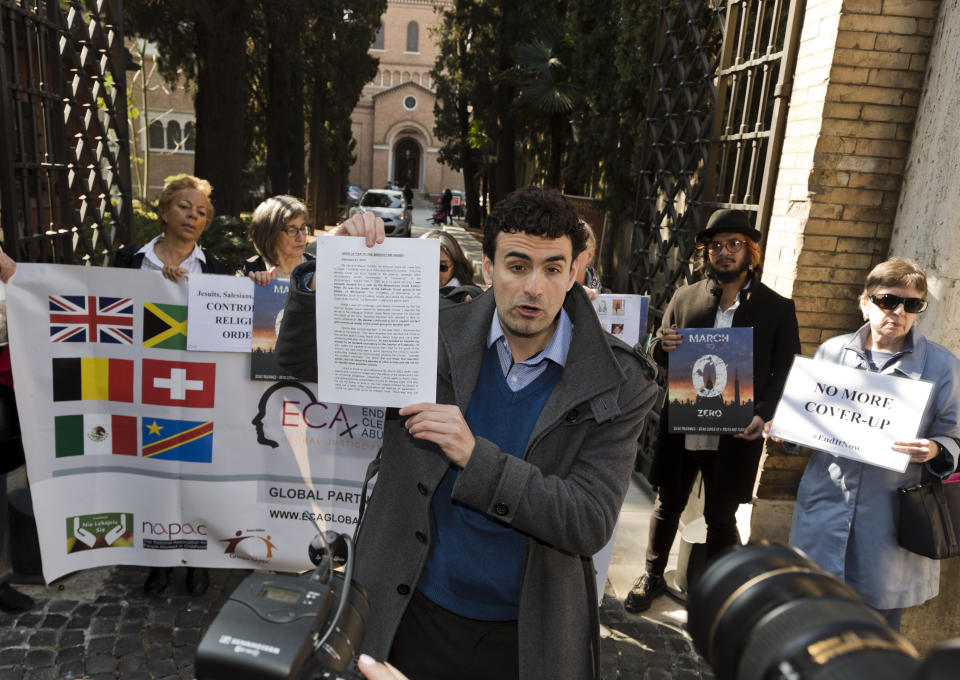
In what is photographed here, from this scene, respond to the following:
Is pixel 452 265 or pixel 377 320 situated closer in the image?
pixel 377 320

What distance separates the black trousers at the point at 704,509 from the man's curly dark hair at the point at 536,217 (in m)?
2.34

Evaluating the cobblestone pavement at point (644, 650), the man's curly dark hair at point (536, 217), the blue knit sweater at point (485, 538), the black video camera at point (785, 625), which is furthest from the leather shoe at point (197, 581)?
the black video camera at point (785, 625)

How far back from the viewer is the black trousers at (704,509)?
3805 millimetres

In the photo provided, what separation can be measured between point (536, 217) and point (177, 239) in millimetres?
2910

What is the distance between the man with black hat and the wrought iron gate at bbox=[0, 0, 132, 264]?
379cm

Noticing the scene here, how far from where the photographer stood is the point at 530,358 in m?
1.97

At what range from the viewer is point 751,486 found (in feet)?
12.4

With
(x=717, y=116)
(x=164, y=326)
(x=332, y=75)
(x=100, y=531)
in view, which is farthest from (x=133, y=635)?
(x=332, y=75)

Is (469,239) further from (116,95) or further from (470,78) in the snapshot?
(116,95)

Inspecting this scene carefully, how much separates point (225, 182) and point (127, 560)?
871 cm

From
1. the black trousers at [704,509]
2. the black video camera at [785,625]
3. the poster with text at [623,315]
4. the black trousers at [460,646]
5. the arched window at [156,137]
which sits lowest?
the black trousers at [704,509]

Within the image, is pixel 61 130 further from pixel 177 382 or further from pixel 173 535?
pixel 173 535

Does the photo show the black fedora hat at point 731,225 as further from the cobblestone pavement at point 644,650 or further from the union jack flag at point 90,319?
the union jack flag at point 90,319

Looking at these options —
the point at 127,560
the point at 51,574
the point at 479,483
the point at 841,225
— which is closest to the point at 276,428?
the point at 127,560
